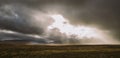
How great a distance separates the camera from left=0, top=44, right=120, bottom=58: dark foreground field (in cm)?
896

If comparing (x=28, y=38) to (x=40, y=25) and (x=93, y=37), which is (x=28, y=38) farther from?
(x=93, y=37)

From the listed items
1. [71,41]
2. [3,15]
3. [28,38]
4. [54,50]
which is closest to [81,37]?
[71,41]

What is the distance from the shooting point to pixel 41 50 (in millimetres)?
9234

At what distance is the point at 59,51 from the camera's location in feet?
31.2

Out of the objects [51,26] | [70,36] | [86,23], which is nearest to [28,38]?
[51,26]

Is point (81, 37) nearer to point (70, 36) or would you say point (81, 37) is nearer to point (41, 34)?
point (70, 36)

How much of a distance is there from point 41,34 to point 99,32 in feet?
8.84

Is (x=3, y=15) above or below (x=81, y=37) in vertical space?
above

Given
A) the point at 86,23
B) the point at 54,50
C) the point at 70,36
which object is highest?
the point at 86,23

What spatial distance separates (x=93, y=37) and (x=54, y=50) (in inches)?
74.9

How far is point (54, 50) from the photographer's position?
941 cm

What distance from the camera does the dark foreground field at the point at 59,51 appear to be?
8961 mm

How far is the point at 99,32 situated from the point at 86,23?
0.74m

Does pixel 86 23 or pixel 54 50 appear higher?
pixel 86 23
